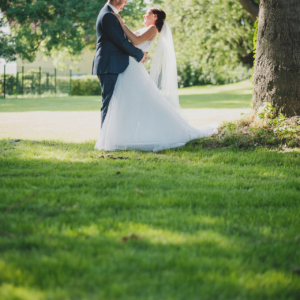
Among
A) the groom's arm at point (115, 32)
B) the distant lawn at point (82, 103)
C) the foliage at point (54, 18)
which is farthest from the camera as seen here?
the foliage at point (54, 18)

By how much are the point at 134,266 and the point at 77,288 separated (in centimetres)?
39

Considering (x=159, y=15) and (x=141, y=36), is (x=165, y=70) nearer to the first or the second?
(x=141, y=36)

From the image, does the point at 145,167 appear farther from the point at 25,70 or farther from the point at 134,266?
the point at 25,70

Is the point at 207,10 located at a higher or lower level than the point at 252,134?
higher

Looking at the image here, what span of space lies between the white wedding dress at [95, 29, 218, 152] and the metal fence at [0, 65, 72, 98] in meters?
23.5

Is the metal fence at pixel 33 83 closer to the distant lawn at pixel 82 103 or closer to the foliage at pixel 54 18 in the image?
the foliage at pixel 54 18

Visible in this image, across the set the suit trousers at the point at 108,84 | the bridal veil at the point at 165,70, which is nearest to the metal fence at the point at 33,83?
the bridal veil at the point at 165,70

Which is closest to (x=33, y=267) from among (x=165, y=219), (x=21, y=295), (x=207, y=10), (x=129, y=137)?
(x=21, y=295)

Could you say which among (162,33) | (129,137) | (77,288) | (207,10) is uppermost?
(207,10)

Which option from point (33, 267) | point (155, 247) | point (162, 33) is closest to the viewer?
point (33, 267)

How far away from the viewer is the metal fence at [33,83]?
27.9m

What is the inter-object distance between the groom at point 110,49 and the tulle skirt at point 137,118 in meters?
0.12

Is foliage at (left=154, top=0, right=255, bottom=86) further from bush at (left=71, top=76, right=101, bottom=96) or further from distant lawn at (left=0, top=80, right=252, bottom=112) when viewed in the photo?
bush at (left=71, top=76, right=101, bottom=96)

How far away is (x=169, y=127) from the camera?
6.34m
